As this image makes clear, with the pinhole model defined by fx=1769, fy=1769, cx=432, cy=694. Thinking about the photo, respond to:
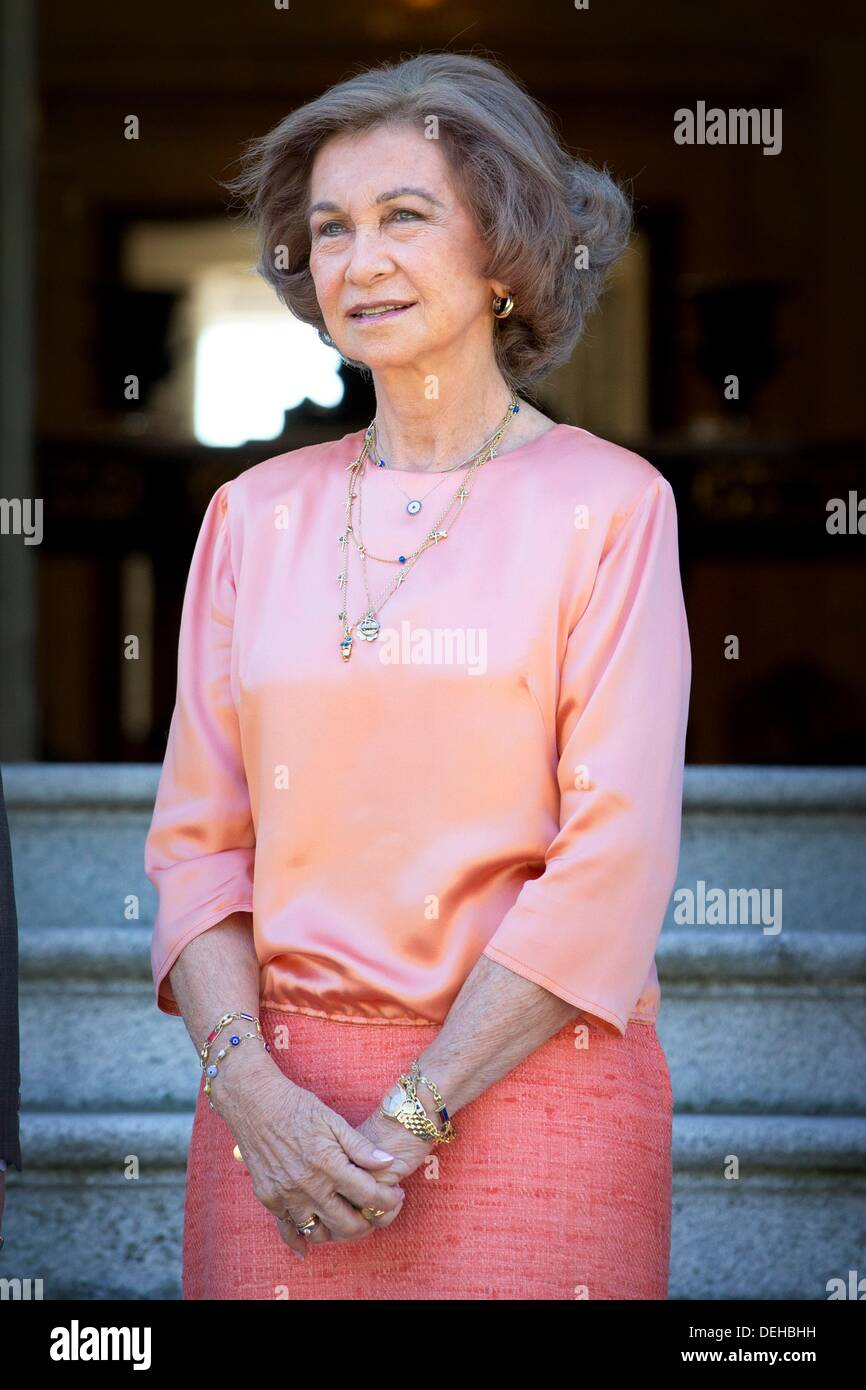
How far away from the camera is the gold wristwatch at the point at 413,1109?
1.80m

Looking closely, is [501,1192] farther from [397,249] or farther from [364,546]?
[397,249]

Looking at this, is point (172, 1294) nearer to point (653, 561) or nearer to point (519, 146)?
point (653, 561)

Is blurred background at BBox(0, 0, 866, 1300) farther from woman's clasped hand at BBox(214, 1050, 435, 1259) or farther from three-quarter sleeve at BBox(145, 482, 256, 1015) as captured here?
woman's clasped hand at BBox(214, 1050, 435, 1259)

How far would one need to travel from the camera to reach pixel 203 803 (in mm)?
2010

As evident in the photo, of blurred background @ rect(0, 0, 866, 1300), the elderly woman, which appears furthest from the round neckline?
blurred background @ rect(0, 0, 866, 1300)

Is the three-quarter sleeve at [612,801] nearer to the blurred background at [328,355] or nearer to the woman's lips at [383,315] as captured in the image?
the woman's lips at [383,315]

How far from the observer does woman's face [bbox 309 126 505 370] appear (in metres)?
1.93

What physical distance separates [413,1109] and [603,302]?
7.05m

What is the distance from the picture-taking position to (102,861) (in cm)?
326

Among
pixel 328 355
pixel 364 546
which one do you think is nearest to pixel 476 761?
pixel 364 546

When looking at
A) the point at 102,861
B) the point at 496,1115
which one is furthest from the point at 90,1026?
the point at 496,1115

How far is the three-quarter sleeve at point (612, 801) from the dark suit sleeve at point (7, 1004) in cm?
53

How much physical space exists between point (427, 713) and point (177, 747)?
32 centimetres

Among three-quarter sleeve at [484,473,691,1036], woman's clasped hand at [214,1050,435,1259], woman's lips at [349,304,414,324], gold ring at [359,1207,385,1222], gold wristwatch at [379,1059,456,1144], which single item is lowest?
gold ring at [359,1207,385,1222]
